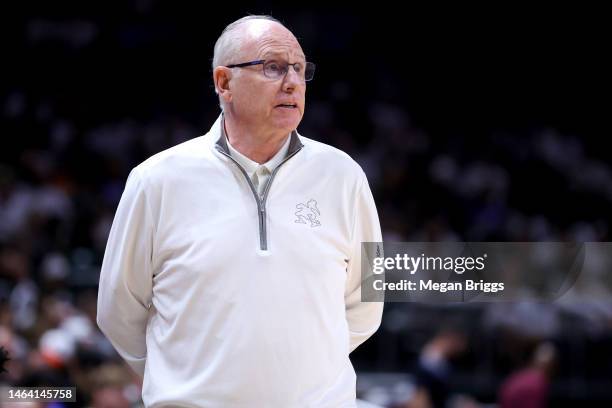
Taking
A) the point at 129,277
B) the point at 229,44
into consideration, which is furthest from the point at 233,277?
the point at 229,44

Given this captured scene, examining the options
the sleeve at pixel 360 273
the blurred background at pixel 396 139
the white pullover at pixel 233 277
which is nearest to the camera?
the white pullover at pixel 233 277

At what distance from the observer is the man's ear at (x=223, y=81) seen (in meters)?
2.51

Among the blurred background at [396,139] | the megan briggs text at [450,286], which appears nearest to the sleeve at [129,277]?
the megan briggs text at [450,286]

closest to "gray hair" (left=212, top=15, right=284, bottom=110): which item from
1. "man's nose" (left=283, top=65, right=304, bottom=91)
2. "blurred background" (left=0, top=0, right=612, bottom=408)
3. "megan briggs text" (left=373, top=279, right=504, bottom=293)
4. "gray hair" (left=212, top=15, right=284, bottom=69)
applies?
"gray hair" (left=212, top=15, right=284, bottom=69)

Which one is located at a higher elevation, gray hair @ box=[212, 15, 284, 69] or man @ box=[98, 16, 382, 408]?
gray hair @ box=[212, 15, 284, 69]

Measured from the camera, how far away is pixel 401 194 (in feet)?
22.7

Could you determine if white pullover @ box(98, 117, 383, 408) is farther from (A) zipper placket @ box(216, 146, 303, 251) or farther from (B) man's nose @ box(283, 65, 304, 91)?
(B) man's nose @ box(283, 65, 304, 91)

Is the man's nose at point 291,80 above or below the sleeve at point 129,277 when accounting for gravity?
above

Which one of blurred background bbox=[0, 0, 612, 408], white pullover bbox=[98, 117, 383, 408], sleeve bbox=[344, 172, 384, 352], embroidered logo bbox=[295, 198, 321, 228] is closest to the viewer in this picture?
white pullover bbox=[98, 117, 383, 408]

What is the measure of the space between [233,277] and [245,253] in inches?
2.4

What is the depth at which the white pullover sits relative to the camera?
90.7 inches

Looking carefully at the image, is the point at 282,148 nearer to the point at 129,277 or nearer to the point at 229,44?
the point at 229,44

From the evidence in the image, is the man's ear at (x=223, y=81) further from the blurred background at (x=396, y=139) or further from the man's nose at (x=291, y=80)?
the blurred background at (x=396, y=139)

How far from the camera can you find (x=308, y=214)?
244 cm
